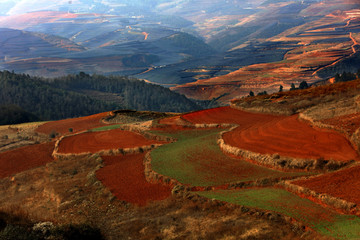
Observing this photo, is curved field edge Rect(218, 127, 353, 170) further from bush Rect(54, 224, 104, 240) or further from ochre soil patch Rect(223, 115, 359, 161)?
bush Rect(54, 224, 104, 240)

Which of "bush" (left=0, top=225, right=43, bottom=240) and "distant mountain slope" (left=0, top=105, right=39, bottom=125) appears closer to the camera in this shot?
"bush" (left=0, top=225, right=43, bottom=240)

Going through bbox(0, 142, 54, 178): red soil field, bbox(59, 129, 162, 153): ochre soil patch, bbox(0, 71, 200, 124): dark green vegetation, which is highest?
bbox(59, 129, 162, 153): ochre soil patch

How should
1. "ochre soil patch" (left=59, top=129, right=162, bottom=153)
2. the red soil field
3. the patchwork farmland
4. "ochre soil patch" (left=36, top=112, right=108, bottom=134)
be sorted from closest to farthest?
the patchwork farmland → the red soil field → "ochre soil patch" (left=59, top=129, right=162, bottom=153) → "ochre soil patch" (left=36, top=112, right=108, bottom=134)

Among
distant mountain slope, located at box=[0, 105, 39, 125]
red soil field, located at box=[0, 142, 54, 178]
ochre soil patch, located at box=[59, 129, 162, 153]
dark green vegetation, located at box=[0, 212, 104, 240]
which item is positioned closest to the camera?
dark green vegetation, located at box=[0, 212, 104, 240]

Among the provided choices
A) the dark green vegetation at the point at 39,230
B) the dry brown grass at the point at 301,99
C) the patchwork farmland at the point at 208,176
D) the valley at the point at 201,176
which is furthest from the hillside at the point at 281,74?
the dark green vegetation at the point at 39,230

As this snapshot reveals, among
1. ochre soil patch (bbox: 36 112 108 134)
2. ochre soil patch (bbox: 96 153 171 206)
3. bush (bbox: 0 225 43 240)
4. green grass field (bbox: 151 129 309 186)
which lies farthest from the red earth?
ochre soil patch (bbox: 36 112 108 134)

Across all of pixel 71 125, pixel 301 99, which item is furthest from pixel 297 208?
pixel 71 125
